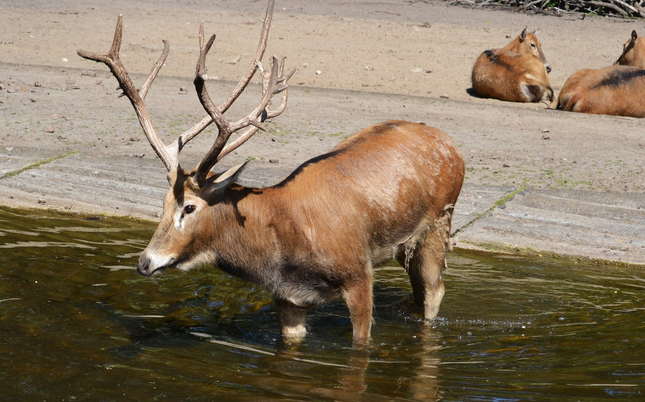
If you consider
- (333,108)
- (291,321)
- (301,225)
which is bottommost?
(291,321)

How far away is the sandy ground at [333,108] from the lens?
27.9 ft

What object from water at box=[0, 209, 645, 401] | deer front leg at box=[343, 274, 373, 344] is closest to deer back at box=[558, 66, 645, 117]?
water at box=[0, 209, 645, 401]

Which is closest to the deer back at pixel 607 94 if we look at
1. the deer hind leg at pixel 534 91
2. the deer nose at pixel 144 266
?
the deer hind leg at pixel 534 91

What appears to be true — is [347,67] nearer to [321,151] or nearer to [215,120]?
[321,151]

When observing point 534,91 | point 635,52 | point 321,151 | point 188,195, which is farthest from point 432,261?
point 635,52

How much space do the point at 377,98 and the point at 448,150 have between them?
22.2ft

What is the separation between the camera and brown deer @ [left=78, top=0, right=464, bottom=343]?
209 inches

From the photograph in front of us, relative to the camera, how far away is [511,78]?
1376 centimetres

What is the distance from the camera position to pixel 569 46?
Answer: 17.0 meters

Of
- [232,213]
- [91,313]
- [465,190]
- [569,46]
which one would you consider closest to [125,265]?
[91,313]

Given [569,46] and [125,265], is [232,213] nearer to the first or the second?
[125,265]

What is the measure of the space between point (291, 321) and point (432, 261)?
1.37 metres

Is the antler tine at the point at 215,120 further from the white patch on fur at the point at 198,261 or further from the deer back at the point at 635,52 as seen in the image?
the deer back at the point at 635,52

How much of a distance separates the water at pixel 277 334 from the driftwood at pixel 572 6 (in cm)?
1455
